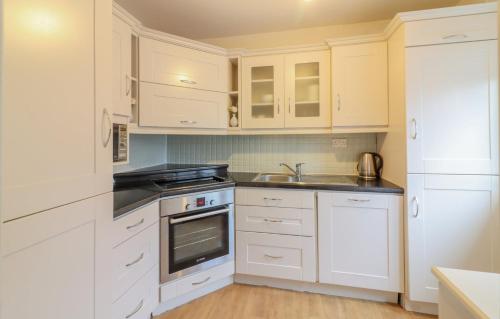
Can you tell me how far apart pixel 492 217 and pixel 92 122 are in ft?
7.76

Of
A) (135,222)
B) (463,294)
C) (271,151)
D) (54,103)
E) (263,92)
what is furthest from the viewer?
(271,151)

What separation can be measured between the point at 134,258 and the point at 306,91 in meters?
1.92

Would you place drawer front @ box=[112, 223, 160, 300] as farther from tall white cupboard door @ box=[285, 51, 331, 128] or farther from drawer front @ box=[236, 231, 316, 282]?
tall white cupboard door @ box=[285, 51, 331, 128]

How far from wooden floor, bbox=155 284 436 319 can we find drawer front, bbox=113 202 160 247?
735 millimetres

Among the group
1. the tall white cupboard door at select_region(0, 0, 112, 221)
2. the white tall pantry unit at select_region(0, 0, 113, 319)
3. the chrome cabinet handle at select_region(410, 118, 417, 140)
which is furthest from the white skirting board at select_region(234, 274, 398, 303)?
the tall white cupboard door at select_region(0, 0, 112, 221)

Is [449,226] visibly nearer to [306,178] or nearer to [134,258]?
[306,178]

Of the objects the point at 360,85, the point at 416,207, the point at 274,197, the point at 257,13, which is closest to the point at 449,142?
the point at 416,207

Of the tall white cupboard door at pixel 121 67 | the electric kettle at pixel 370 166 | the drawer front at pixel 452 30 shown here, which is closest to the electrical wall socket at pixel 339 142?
the electric kettle at pixel 370 166

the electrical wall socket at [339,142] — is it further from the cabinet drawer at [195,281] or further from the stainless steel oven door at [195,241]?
the cabinet drawer at [195,281]

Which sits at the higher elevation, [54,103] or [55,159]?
[54,103]

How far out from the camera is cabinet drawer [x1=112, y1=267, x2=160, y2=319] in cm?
132

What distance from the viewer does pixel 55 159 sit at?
2.64ft

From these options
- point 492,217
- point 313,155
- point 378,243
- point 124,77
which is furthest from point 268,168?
point 492,217

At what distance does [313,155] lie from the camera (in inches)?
101
